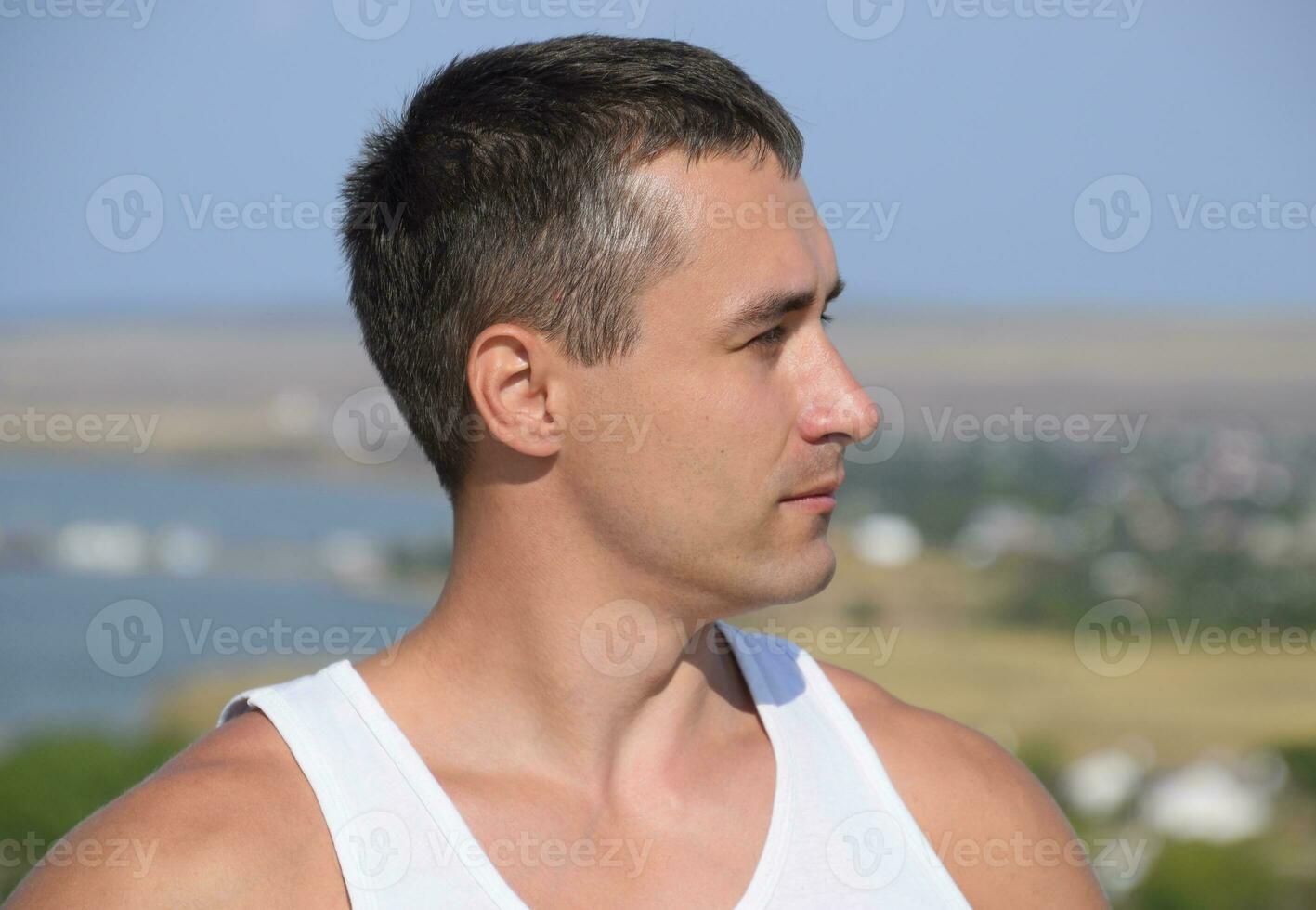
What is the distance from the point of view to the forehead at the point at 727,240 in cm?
158

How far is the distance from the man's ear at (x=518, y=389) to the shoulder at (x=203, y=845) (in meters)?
0.48

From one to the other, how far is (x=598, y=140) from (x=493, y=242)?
187 millimetres

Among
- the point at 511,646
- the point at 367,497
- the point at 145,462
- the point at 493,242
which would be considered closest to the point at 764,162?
the point at 493,242

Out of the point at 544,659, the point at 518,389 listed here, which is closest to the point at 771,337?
the point at 518,389

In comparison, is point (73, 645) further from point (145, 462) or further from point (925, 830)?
point (925, 830)

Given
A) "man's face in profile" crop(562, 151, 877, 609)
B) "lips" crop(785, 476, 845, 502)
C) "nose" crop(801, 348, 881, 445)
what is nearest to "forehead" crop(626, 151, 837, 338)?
"man's face in profile" crop(562, 151, 877, 609)

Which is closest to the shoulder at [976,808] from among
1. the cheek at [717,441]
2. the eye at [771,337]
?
the cheek at [717,441]

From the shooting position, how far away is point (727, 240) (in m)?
1.60

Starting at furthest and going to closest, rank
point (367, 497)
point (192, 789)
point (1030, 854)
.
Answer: point (367, 497) < point (1030, 854) < point (192, 789)

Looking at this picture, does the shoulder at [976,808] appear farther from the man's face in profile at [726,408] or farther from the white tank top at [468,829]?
the man's face in profile at [726,408]

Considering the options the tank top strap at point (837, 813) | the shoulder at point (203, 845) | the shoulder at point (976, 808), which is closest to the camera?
the shoulder at point (203, 845)

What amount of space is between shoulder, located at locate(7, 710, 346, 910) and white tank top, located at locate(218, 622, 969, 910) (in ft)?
0.11

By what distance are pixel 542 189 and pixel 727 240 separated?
0.82ft

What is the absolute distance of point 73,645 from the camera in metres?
7.53
